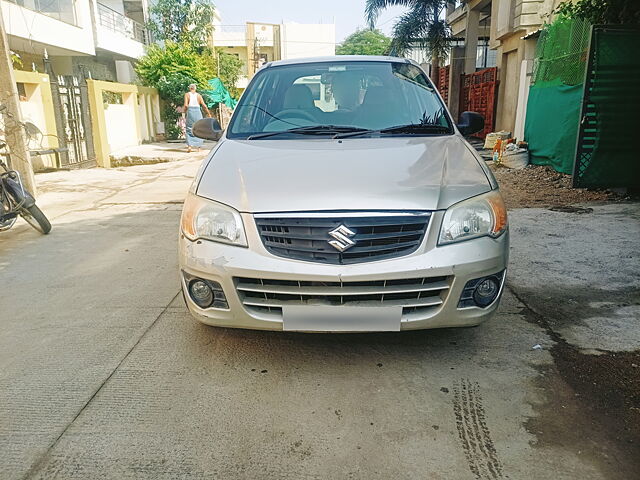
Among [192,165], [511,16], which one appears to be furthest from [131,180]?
[511,16]

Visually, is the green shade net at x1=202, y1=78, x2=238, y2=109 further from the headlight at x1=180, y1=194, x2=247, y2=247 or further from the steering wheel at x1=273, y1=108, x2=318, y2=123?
the headlight at x1=180, y1=194, x2=247, y2=247

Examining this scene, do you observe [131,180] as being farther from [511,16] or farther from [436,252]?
[511,16]

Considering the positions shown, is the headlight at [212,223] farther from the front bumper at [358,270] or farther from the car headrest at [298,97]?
the car headrest at [298,97]

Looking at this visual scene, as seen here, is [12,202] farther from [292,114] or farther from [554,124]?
[554,124]

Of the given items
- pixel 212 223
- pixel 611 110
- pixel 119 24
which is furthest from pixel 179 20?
pixel 212 223

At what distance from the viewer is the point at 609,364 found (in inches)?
108

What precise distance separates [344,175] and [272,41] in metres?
49.5

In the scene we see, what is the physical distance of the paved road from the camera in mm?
2076

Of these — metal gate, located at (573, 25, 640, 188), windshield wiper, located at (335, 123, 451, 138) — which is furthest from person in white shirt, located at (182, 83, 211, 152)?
windshield wiper, located at (335, 123, 451, 138)

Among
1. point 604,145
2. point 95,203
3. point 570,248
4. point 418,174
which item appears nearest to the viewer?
point 418,174

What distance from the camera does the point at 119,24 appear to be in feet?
65.1

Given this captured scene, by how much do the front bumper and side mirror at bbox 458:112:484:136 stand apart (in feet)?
5.05

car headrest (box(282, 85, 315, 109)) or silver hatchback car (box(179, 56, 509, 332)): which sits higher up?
car headrest (box(282, 85, 315, 109))

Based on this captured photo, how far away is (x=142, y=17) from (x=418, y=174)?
26.8 metres
